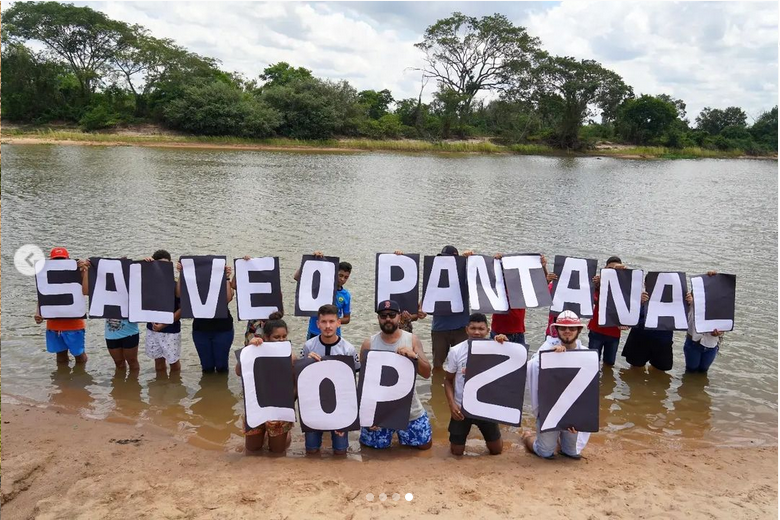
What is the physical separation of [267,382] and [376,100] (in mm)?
76959

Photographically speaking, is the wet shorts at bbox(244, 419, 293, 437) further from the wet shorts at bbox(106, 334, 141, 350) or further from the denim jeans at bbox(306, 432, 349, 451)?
the wet shorts at bbox(106, 334, 141, 350)

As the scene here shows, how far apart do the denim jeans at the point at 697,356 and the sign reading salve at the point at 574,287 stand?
1967 millimetres

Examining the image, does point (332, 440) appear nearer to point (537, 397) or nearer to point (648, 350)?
point (537, 397)

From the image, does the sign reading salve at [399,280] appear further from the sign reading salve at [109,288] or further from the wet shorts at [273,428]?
the sign reading salve at [109,288]

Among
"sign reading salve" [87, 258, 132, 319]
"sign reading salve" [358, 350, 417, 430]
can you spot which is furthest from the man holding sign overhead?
"sign reading salve" [87, 258, 132, 319]

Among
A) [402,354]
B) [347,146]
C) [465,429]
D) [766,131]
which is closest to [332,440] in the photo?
[402,354]

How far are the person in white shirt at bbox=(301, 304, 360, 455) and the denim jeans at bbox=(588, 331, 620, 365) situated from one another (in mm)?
4392

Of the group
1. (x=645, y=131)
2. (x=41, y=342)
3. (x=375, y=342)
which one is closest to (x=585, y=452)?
(x=375, y=342)

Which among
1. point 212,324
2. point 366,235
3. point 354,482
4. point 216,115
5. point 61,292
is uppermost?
point 216,115

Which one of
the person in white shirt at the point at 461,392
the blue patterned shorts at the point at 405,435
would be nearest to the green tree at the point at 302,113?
the blue patterned shorts at the point at 405,435

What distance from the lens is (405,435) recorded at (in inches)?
273

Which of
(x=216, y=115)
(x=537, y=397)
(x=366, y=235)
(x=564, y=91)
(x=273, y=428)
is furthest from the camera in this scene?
(x=564, y=91)

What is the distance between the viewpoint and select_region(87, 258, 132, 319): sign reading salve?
27.9 ft

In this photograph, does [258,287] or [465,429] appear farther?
[258,287]
